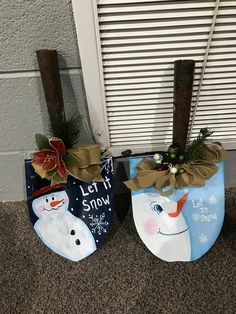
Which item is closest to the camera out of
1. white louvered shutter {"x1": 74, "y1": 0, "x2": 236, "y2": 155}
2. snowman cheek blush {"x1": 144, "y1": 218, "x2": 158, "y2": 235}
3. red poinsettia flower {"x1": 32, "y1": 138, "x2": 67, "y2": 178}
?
white louvered shutter {"x1": 74, "y1": 0, "x2": 236, "y2": 155}

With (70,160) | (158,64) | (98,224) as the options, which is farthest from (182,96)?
(98,224)

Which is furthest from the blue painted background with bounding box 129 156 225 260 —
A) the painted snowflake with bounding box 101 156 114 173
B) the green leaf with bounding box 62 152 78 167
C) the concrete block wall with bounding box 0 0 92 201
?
the concrete block wall with bounding box 0 0 92 201

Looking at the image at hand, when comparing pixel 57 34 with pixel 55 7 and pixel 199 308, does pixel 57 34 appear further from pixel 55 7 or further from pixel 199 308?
pixel 199 308

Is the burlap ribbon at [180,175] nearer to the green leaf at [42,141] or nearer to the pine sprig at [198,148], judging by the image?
the pine sprig at [198,148]

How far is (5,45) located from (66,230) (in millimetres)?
532

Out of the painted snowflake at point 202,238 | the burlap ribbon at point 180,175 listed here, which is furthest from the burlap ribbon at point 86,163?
the painted snowflake at point 202,238

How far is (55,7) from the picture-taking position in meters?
0.66

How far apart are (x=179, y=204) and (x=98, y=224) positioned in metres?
0.25

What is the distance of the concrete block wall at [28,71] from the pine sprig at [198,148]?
0.30m

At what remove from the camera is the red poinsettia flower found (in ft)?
2.50

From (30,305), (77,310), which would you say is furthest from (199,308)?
(30,305)

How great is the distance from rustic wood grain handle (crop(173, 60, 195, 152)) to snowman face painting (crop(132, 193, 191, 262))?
0.17 m

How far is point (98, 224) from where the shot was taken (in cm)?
89

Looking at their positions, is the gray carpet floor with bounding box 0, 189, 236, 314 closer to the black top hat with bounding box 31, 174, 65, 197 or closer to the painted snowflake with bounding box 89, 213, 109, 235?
the painted snowflake with bounding box 89, 213, 109, 235
